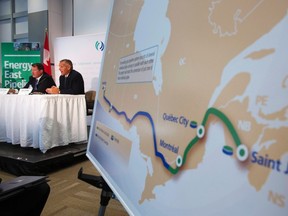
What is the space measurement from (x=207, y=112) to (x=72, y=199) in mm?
1873

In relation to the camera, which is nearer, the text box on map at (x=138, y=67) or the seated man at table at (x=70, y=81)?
the text box on map at (x=138, y=67)

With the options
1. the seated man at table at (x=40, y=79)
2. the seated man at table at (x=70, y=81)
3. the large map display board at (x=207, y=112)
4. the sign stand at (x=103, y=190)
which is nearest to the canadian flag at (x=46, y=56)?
the seated man at table at (x=40, y=79)

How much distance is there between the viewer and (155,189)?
46 cm

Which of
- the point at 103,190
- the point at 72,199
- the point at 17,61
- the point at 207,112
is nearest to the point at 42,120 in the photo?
the point at 72,199

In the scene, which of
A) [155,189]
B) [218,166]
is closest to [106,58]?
[155,189]

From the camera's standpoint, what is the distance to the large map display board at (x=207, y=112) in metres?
0.26

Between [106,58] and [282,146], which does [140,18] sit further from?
[282,146]

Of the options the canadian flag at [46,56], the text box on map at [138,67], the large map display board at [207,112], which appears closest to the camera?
the large map display board at [207,112]

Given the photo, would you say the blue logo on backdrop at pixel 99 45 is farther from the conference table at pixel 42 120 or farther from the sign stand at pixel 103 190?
the sign stand at pixel 103 190

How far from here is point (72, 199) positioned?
1.94 meters

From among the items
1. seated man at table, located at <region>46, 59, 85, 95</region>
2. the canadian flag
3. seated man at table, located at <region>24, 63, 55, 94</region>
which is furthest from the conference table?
the canadian flag

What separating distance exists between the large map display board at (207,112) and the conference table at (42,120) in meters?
2.06

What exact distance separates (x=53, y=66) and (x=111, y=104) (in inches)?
194

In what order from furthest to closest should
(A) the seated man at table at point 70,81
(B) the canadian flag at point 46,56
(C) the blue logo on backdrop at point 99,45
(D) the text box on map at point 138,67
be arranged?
(B) the canadian flag at point 46,56 < (C) the blue logo on backdrop at point 99,45 < (A) the seated man at table at point 70,81 < (D) the text box on map at point 138,67
